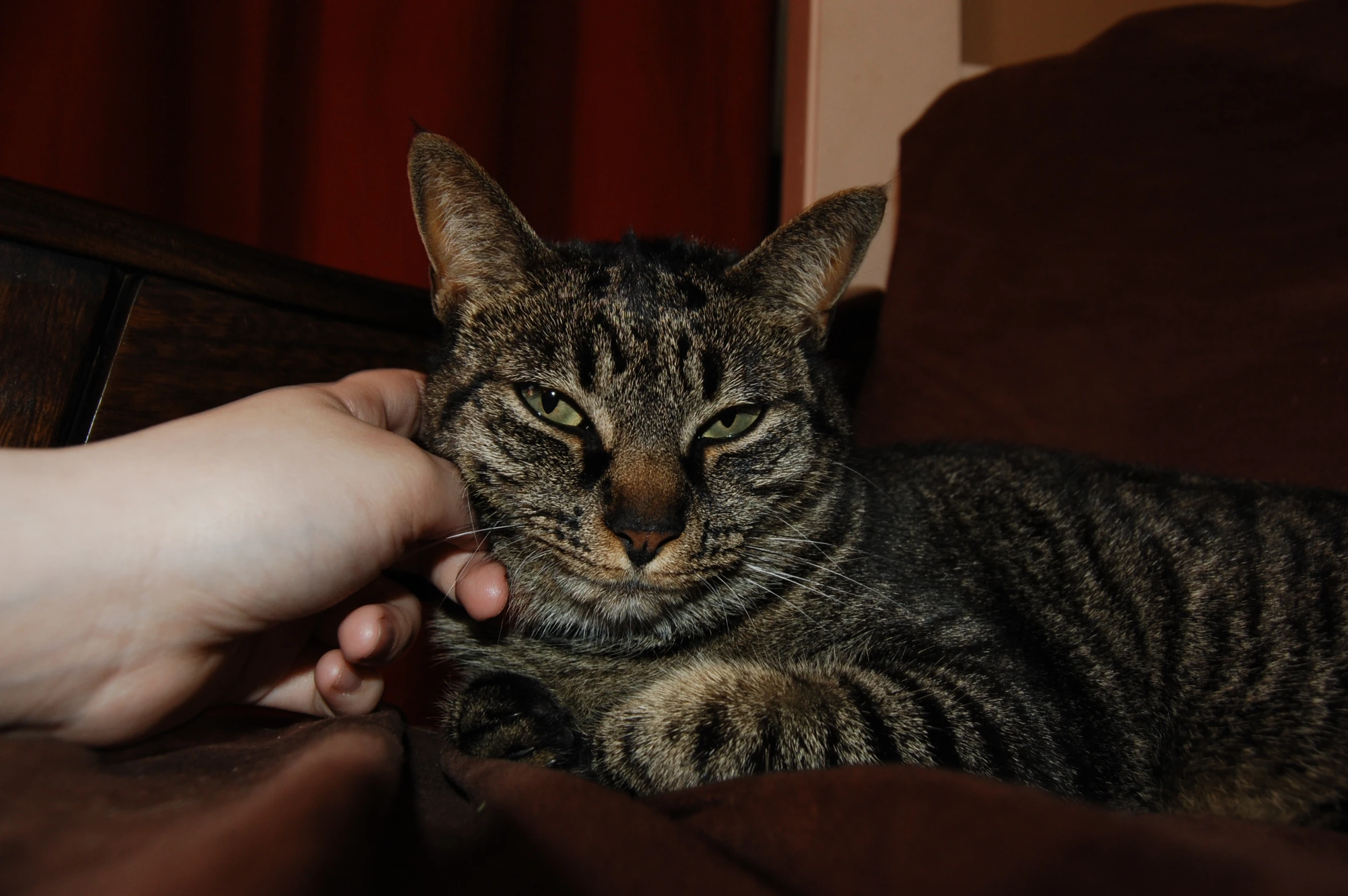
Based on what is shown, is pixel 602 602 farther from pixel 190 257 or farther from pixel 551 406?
pixel 190 257

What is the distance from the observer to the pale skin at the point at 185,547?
0.66 meters

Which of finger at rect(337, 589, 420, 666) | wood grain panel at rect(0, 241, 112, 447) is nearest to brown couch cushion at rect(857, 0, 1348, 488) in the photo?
finger at rect(337, 589, 420, 666)

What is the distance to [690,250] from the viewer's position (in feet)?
4.14

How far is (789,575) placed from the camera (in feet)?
3.37

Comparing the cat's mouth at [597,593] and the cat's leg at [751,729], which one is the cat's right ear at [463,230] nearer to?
the cat's mouth at [597,593]

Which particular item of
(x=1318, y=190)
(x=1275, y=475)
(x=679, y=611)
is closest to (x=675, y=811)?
(x=679, y=611)

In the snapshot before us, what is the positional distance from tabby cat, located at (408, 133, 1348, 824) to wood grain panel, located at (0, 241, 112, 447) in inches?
16.6

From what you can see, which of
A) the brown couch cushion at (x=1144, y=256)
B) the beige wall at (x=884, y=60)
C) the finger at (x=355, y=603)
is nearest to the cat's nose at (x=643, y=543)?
the finger at (x=355, y=603)

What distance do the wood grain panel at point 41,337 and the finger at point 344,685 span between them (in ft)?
1.42

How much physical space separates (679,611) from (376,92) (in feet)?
6.02

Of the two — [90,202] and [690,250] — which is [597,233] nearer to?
[690,250]

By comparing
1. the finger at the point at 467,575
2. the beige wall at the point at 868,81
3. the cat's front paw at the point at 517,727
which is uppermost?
the beige wall at the point at 868,81

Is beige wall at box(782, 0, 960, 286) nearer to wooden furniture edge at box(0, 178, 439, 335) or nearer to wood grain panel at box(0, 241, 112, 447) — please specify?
wooden furniture edge at box(0, 178, 439, 335)

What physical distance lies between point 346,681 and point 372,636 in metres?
0.12
